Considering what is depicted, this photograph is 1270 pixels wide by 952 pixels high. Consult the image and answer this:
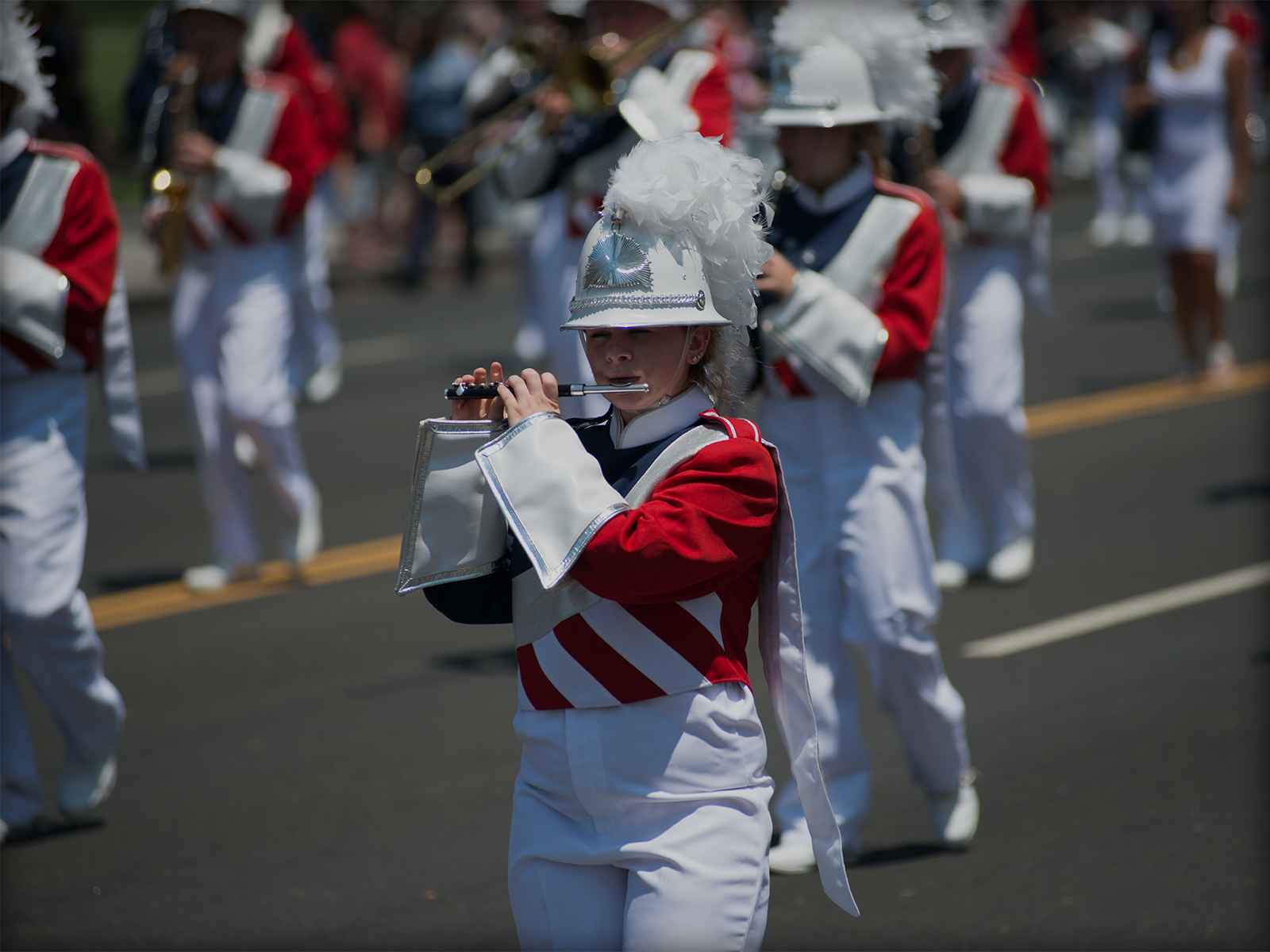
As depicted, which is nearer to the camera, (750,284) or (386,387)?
(750,284)

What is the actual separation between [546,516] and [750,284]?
0.63m

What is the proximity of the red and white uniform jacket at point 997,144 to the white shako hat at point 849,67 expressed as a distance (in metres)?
2.10

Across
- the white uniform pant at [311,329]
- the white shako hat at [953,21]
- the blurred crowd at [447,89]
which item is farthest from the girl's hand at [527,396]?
the blurred crowd at [447,89]

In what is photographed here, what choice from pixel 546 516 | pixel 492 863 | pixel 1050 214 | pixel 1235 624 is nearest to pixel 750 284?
pixel 546 516

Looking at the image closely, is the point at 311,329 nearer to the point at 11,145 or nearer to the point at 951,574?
the point at 951,574

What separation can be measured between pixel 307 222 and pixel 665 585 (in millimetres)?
7132

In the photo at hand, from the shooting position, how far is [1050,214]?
66.2 feet

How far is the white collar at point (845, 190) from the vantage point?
480 centimetres

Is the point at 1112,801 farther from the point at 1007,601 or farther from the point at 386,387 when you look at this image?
the point at 386,387

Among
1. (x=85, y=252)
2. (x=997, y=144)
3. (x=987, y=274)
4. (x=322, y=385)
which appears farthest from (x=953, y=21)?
(x=322, y=385)

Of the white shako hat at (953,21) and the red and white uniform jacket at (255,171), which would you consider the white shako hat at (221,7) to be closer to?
the red and white uniform jacket at (255,171)

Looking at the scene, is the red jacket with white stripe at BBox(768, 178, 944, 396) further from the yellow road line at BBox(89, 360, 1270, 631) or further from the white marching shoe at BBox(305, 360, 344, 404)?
the white marching shoe at BBox(305, 360, 344, 404)

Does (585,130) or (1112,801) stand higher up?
(585,130)

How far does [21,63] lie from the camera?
16.4 feet
